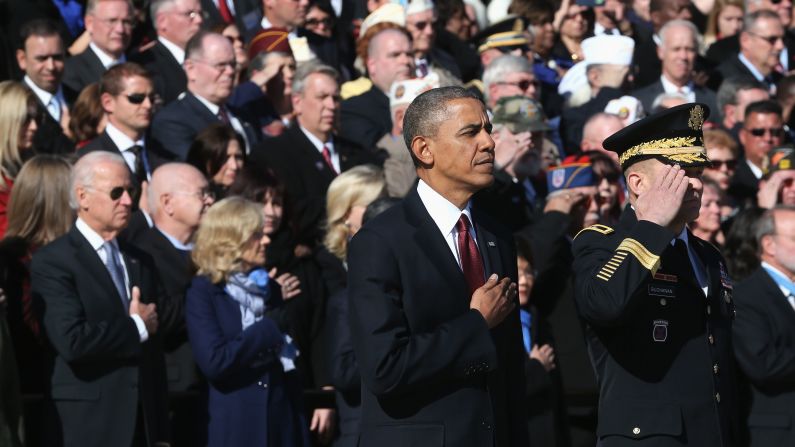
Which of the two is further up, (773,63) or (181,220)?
(773,63)

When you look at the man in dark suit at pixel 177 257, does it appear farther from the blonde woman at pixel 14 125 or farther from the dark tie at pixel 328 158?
the dark tie at pixel 328 158

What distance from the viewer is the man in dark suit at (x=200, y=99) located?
416 inches

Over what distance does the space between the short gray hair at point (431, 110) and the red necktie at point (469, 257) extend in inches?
12.2

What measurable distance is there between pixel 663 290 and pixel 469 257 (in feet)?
2.70

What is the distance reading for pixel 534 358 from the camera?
28.4 feet

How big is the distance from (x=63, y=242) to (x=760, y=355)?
3.94 meters

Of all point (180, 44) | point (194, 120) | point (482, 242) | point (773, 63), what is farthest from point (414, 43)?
point (482, 242)

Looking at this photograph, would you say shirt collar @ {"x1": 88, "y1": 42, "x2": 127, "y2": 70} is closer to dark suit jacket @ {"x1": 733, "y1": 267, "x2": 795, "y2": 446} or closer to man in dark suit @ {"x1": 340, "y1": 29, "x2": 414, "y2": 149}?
man in dark suit @ {"x1": 340, "y1": 29, "x2": 414, "y2": 149}

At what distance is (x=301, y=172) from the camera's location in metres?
10.3

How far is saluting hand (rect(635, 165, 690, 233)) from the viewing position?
570 centimetres

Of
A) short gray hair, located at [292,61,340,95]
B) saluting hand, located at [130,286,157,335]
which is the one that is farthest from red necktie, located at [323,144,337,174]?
saluting hand, located at [130,286,157,335]

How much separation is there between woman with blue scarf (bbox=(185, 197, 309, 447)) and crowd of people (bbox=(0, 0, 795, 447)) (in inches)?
0.5

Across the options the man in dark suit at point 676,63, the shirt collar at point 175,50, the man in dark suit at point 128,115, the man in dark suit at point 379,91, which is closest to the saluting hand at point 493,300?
the man in dark suit at point 128,115

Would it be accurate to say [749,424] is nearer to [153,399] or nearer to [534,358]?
[534,358]
